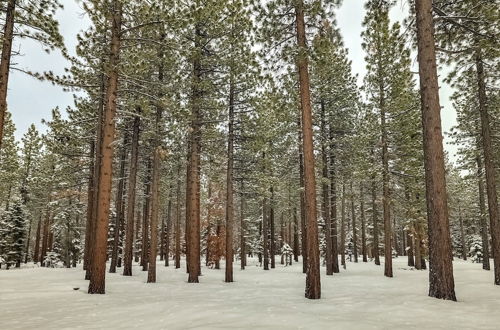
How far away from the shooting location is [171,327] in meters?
5.75

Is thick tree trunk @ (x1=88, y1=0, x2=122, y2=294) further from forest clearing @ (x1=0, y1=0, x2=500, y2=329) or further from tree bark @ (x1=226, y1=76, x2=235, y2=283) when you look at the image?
tree bark @ (x1=226, y1=76, x2=235, y2=283)

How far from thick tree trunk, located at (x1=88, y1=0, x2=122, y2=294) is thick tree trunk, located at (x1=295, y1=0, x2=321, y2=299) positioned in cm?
601

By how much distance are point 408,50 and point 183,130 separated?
893 cm

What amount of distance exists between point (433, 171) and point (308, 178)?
11.3 ft

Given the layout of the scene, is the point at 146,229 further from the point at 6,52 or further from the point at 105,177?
the point at 6,52

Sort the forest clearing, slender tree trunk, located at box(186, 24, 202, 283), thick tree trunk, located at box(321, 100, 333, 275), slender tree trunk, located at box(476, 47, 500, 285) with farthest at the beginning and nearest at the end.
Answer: thick tree trunk, located at box(321, 100, 333, 275), slender tree trunk, located at box(186, 24, 202, 283), slender tree trunk, located at box(476, 47, 500, 285), the forest clearing

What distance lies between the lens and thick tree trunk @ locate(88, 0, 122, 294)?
10555 millimetres

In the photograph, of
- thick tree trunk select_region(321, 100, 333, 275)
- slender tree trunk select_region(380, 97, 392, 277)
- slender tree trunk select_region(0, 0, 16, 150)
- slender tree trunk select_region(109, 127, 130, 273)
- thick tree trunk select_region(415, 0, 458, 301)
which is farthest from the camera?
thick tree trunk select_region(321, 100, 333, 275)

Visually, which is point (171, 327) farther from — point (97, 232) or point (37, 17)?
point (37, 17)

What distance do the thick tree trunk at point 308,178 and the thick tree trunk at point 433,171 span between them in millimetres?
3064

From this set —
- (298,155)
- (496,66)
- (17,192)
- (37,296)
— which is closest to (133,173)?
(37,296)

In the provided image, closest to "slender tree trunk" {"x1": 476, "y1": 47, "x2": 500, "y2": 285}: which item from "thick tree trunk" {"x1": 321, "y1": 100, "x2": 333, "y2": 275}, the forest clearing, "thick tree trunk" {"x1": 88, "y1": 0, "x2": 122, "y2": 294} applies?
the forest clearing

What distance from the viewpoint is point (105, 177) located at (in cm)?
1088

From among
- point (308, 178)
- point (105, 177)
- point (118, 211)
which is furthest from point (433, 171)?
point (118, 211)
